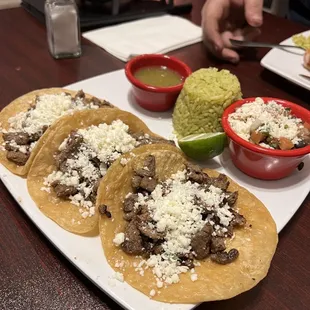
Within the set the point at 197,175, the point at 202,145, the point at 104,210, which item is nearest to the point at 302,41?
the point at 202,145

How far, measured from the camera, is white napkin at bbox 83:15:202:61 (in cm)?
325

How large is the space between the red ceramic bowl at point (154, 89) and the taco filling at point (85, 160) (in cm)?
52

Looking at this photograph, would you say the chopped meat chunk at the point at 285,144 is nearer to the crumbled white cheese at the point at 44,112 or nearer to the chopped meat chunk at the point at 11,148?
the crumbled white cheese at the point at 44,112

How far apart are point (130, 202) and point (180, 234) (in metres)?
0.27

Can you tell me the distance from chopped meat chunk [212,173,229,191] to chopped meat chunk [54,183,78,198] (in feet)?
2.09

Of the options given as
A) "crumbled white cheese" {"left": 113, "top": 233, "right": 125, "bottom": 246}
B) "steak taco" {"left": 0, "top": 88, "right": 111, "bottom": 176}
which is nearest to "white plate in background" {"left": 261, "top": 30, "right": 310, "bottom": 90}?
"steak taco" {"left": 0, "top": 88, "right": 111, "bottom": 176}

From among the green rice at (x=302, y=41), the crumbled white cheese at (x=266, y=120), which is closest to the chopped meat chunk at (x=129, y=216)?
the crumbled white cheese at (x=266, y=120)

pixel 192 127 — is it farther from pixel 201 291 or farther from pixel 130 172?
pixel 201 291

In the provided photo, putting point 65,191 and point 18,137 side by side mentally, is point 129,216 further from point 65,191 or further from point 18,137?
point 18,137

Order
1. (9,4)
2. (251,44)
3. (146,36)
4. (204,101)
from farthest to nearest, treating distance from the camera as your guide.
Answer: (9,4)
(146,36)
(251,44)
(204,101)

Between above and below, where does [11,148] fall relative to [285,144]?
below

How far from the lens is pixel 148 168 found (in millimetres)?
1849

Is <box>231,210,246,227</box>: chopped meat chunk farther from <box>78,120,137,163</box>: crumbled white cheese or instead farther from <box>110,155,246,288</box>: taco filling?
<box>78,120,137,163</box>: crumbled white cheese

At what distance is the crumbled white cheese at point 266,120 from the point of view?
6.82 ft
